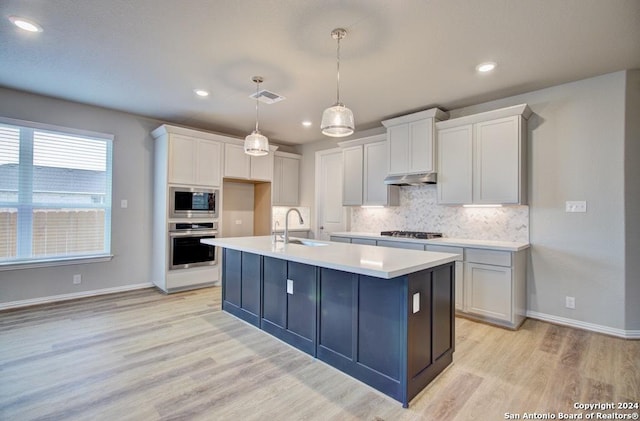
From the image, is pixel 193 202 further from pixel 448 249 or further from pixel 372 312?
pixel 448 249

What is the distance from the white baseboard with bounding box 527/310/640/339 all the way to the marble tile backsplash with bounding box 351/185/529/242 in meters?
0.88

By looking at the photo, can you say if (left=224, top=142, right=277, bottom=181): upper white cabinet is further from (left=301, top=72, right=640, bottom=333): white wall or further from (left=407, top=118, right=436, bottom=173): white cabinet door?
(left=301, top=72, right=640, bottom=333): white wall

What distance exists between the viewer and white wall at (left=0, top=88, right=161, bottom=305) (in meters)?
3.83

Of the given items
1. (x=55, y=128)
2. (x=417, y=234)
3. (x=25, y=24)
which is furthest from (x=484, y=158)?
(x=55, y=128)

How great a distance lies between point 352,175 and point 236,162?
197 cm

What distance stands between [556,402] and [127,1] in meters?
3.97

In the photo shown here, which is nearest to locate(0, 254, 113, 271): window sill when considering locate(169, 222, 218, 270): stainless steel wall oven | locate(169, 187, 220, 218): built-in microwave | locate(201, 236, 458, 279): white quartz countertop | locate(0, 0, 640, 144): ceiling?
locate(169, 222, 218, 270): stainless steel wall oven

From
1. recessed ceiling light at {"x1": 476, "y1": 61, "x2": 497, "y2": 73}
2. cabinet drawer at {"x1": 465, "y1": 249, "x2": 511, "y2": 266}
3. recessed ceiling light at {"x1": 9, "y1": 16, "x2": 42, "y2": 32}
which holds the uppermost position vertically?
recessed ceiling light at {"x1": 9, "y1": 16, "x2": 42, "y2": 32}

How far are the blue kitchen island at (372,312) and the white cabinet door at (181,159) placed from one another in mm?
2190

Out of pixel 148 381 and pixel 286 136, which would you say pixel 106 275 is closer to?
pixel 148 381

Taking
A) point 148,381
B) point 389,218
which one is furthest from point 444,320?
point 389,218

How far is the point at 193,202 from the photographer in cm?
470

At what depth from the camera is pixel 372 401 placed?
2037 millimetres

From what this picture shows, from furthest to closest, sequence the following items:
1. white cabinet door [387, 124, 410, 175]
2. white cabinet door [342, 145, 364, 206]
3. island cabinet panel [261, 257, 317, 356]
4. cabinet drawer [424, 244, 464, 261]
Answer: white cabinet door [342, 145, 364, 206] < white cabinet door [387, 124, 410, 175] < cabinet drawer [424, 244, 464, 261] < island cabinet panel [261, 257, 317, 356]
